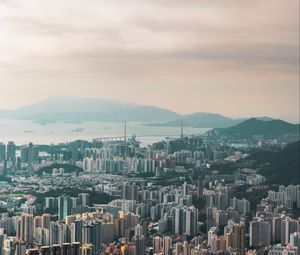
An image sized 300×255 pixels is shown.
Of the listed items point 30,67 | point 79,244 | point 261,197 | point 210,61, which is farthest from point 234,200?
point 30,67

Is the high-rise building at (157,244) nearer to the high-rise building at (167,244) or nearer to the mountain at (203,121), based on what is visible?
the high-rise building at (167,244)

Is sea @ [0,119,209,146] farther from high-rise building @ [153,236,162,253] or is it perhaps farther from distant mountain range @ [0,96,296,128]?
high-rise building @ [153,236,162,253]

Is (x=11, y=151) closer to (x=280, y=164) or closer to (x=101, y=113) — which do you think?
(x=101, y=113)

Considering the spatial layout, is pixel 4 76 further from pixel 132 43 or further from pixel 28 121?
pixel 132 43

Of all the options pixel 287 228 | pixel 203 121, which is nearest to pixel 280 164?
pixel 203 121

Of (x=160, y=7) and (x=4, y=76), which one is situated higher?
(x=160, y=7)

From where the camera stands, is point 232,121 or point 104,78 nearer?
point 104,78

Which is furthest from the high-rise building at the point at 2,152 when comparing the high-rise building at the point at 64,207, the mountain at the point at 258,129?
the mountain at the point at 258,129
